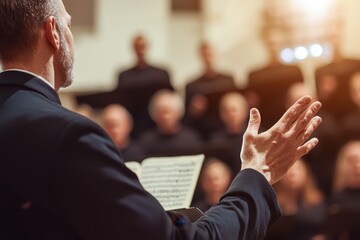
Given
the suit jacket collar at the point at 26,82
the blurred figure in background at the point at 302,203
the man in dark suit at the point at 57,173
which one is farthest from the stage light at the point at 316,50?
the suit jacket collar at the point at 26,82

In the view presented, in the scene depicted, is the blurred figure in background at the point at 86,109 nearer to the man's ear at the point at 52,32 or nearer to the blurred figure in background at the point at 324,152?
the blurred figure in background at the point at 324,152

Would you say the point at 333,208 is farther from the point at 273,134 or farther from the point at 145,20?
the point at 145,20

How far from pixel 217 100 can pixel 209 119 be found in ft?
0.66

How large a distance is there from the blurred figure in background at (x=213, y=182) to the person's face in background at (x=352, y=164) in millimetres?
894

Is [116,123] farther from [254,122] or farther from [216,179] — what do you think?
[254,122]

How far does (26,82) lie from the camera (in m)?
1.63

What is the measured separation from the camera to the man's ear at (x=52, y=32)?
5.40 feet

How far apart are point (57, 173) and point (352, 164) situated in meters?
4.73

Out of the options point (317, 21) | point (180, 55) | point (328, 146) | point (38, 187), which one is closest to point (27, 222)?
point (38, 187)

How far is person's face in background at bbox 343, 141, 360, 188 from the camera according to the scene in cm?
590

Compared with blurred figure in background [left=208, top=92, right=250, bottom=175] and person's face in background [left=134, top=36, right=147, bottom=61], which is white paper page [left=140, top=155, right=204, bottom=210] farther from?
person's face in background [left=134, top=36, right=147, bottom=61]

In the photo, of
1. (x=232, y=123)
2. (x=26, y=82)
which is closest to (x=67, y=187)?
(x=26, y=82)

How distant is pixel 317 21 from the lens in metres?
9.66

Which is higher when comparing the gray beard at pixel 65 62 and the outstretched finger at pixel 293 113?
the gray beard at pixel 65 62
